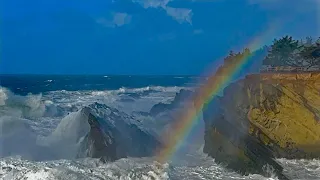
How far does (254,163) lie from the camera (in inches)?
626

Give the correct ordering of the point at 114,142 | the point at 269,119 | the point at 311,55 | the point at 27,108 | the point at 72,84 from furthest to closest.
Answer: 1. the point at 72,84
2. the point at 27,108
3. the point at 311,55
4. the point at 269,119
5. the point at 114,142

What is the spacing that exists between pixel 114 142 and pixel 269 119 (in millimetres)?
8334

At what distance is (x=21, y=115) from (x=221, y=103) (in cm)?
1288

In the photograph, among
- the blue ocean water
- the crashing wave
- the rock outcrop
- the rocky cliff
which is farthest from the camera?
the blue ocean water

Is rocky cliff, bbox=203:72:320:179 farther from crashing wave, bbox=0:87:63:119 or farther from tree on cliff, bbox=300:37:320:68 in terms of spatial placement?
crashing wave, bbox=0:87:63:119

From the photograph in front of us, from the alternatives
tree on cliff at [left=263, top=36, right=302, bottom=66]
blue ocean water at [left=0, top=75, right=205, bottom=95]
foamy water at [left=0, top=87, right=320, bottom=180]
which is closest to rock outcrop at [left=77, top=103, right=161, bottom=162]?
foamy water at [left=0, top=87, right=320, bottom=180]

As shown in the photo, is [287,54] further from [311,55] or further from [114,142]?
[114,142]

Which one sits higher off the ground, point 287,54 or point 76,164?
point 287,54

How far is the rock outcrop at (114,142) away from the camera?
16453 mm

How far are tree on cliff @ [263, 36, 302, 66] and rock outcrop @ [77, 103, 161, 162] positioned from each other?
13.5m

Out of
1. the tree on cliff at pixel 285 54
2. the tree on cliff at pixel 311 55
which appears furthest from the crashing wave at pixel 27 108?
the tree on cliff at pixel 311 55

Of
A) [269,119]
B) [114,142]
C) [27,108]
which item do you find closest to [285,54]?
[269,119]

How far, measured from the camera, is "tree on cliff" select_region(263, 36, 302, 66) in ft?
94.6

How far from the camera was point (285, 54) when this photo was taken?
29.0 m
